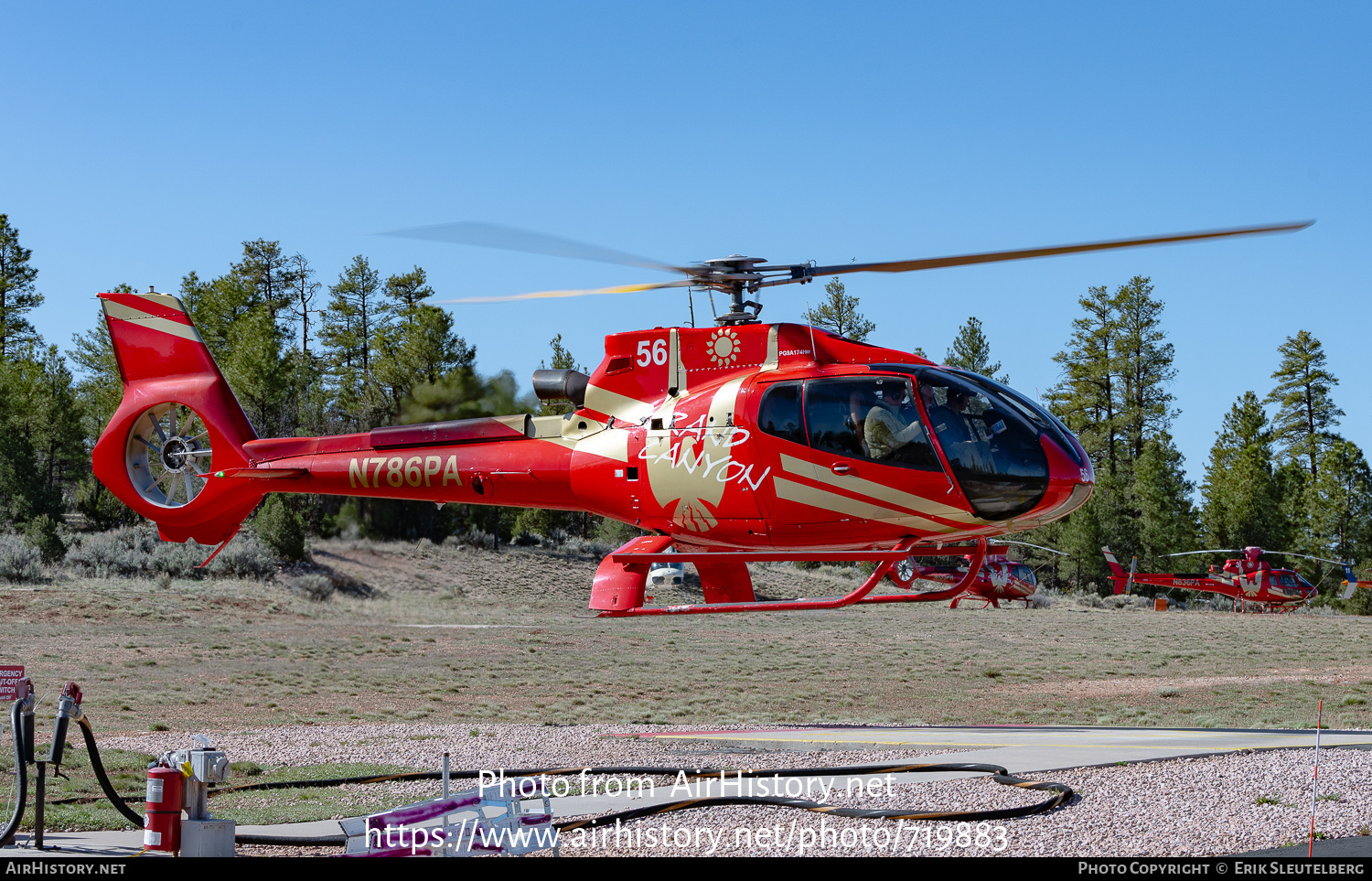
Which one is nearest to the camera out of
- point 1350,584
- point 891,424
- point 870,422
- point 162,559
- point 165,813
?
point 165,813

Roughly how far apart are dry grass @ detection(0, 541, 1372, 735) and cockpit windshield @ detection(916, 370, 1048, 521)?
5173 millimetres

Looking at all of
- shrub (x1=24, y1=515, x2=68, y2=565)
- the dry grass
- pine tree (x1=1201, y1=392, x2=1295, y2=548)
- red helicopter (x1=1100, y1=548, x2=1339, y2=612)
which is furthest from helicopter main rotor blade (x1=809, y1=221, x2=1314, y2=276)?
pine tree (x1=1201, y1=392, x2=1295, y2=548)

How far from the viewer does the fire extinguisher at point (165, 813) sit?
284 inches

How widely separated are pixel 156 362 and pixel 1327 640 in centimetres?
2903

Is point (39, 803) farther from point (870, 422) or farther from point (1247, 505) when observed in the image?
point (1247, 505)

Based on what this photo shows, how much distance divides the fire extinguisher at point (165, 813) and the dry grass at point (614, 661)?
9.08 meters

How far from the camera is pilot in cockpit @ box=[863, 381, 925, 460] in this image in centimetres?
1170

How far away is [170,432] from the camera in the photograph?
661 inches

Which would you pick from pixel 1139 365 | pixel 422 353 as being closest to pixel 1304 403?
pixel 1139 365

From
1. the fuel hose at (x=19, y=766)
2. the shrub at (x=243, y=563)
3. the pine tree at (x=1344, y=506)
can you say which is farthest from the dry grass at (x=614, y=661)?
the pine tree at (x=1344, y=506)

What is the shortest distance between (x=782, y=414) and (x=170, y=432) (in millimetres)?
9421

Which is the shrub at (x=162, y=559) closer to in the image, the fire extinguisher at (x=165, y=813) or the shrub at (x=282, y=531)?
the shrub at (x=282, y=531)

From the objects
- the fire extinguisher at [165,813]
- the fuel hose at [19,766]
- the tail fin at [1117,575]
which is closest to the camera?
the fire extinguisher at [165,813]
